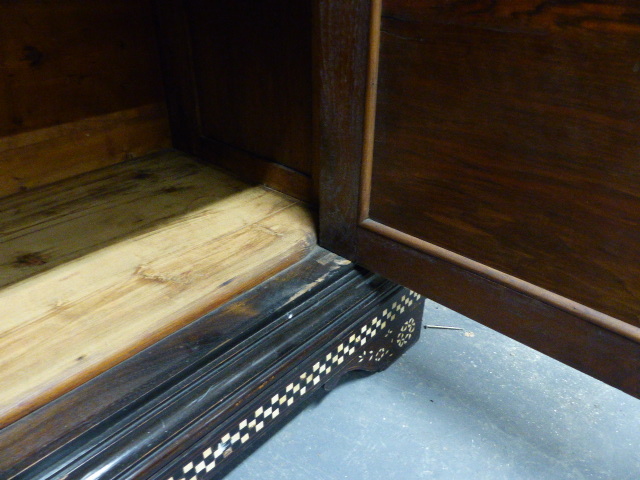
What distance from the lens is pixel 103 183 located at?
1438 millimetres

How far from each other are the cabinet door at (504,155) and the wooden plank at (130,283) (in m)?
0.30

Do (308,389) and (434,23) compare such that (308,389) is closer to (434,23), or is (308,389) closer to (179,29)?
(434,23)

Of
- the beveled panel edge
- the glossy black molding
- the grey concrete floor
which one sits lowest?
the grey concrete floor

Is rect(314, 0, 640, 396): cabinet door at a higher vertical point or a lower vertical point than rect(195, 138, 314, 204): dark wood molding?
higher

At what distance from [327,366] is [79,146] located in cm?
95

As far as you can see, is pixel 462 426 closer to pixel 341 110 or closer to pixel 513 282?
pixel 513 282

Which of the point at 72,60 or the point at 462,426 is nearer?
the point at 462,426

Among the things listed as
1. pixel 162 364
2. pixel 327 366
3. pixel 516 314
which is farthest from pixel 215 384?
pixel 516 314

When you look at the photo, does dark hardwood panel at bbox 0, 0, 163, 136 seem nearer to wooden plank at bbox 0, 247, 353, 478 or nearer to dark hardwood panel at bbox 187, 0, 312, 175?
dark hardwood panel at bbox 187, 0, 312, 175

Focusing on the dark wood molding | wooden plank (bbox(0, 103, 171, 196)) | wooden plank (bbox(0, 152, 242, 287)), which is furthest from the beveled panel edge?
wooden plank (bbox(0, 103, 171, 196))

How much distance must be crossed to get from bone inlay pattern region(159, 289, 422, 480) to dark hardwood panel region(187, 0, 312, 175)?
0.43m

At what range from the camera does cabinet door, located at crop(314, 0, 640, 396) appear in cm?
66

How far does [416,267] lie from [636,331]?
14.4 inches

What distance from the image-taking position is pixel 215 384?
0.84 m
